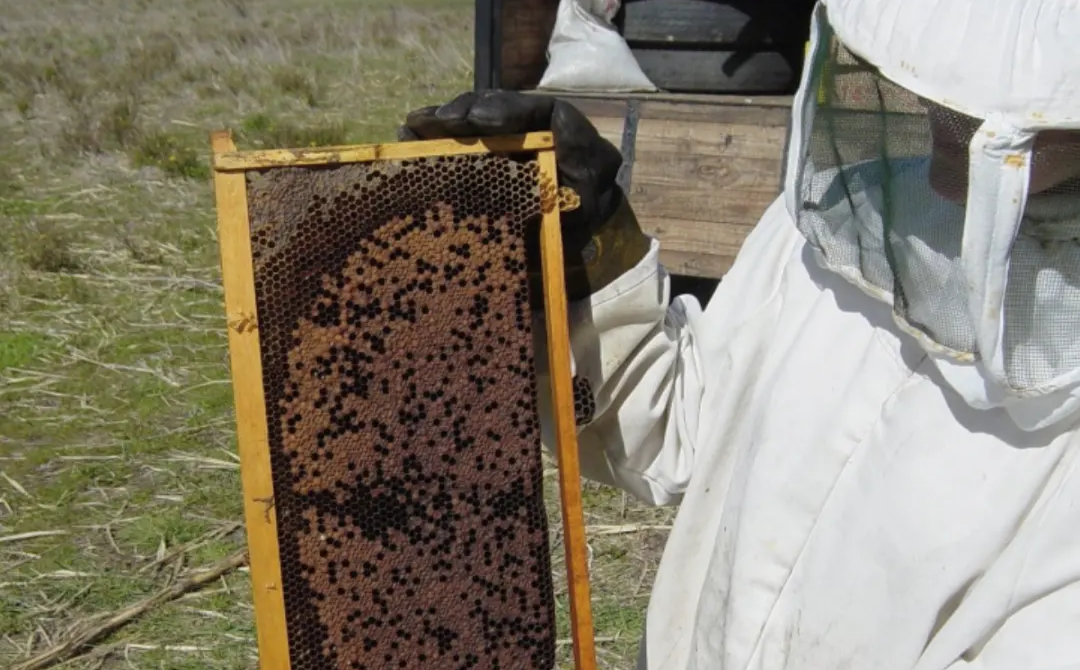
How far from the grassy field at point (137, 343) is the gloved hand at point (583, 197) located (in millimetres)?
1955

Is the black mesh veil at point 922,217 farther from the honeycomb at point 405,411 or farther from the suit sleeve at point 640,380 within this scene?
the honeycomb at point 405,411

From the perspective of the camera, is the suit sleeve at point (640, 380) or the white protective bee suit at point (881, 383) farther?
the suit sleeve at point (640, 380)

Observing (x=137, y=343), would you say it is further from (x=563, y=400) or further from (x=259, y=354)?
(x=563, y=400)

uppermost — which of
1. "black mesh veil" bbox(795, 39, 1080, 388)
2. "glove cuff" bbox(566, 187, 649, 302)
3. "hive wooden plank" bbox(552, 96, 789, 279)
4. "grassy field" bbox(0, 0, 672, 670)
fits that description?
"black mesh veil" bbox(795, 39, 1080, 388)

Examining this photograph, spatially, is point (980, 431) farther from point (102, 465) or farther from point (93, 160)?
point (93, 160)

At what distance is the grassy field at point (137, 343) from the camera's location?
3717mm

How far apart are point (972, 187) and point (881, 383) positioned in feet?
1.05

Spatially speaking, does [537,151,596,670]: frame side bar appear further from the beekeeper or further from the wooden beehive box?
the wooden beehive box

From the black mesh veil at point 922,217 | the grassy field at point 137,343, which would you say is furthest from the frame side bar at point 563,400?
the grassy field at point 137,343

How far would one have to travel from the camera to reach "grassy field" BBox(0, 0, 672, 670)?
3717 millimetres

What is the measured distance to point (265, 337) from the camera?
1622 mm

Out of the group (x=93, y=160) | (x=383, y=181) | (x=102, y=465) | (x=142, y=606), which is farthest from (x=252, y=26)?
(x=383, y=181)

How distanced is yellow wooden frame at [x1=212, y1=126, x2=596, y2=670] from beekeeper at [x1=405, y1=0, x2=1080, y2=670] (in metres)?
0.08

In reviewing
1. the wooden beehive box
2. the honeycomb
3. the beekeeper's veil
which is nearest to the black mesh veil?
the beekeeper's veil
